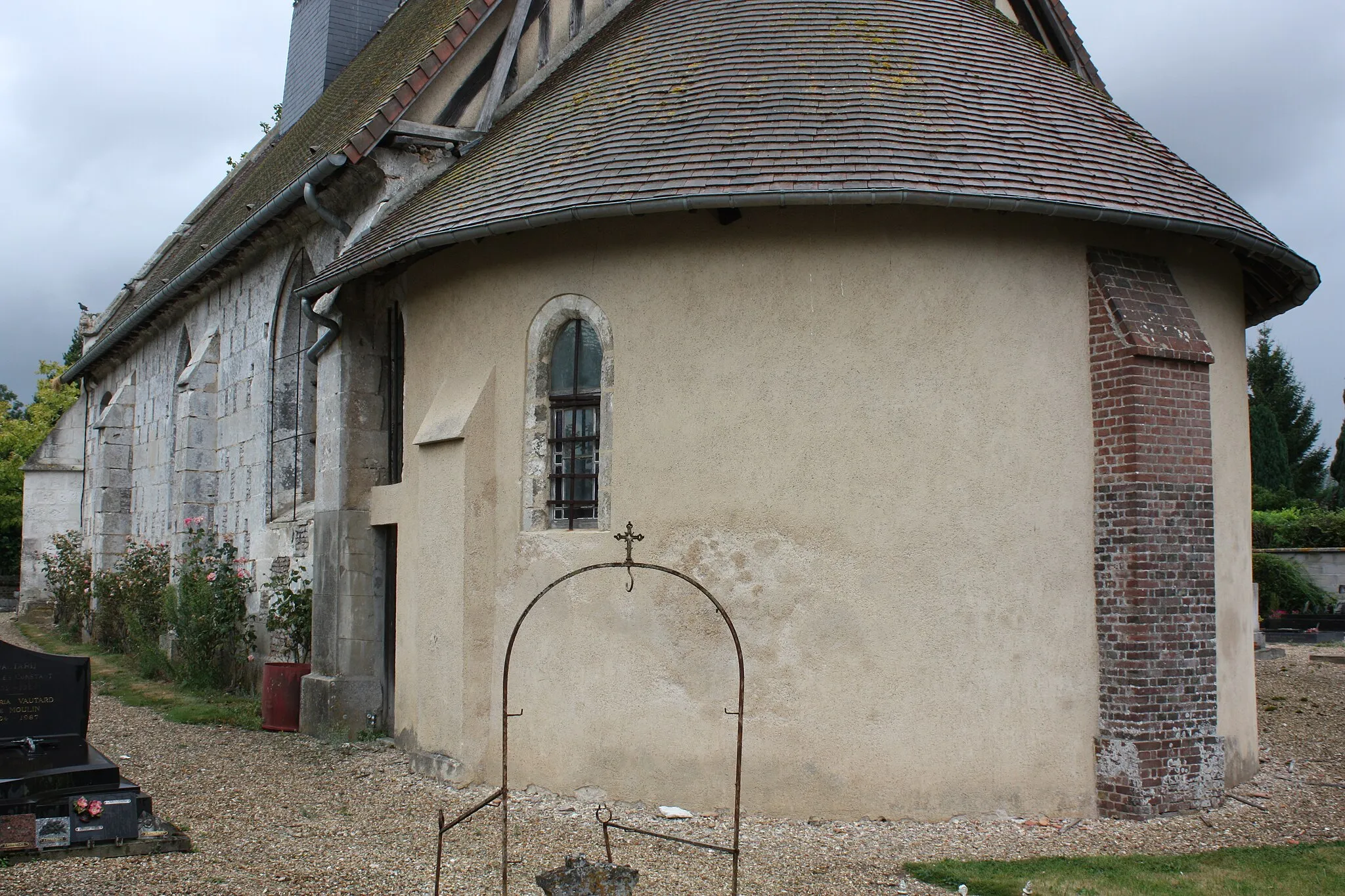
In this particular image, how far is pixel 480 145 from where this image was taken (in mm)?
10805

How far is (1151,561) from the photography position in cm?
794

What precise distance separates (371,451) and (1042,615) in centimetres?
634

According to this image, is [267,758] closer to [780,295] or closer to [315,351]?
[315,351]

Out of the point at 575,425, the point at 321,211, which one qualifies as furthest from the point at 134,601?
the point at 575,425

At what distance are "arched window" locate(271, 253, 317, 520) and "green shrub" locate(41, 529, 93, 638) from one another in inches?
327

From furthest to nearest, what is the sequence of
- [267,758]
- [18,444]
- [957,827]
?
[18,444], [267,758], [957,827]

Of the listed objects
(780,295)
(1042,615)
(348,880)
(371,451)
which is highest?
(780,295)

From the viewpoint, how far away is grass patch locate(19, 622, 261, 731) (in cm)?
1195

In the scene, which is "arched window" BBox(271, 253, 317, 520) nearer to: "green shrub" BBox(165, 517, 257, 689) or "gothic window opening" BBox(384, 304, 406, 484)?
"green shrub" BBox(165, 517, 257, 689)

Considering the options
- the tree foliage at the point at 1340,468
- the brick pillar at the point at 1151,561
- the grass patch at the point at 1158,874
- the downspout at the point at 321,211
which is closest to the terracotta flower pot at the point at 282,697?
the downspout at the point at 321,211

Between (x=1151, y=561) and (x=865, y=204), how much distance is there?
303 centimetres

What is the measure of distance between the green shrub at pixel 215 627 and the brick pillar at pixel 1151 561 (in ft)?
31.7

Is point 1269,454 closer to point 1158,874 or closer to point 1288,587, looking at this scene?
point 1288,587

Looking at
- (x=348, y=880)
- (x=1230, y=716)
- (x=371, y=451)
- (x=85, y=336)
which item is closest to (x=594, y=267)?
(x=371, y=451)
